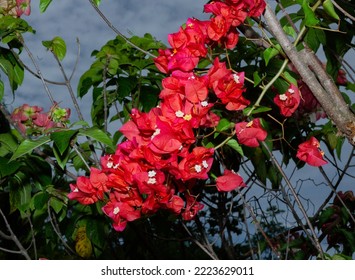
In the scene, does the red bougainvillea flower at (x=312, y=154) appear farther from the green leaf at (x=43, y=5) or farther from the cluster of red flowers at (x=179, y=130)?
the green leaf at (x=43, y=5)

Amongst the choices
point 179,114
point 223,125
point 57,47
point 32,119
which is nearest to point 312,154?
point 223,125

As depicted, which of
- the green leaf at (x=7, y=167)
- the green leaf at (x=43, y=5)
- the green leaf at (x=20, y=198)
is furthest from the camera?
the green leaf at (x=20, y=198)

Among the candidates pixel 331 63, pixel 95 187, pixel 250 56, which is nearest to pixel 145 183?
pixel 95 187

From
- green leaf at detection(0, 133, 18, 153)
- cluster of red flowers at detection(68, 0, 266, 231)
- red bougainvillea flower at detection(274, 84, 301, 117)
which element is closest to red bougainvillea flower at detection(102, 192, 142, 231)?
cluster of red flowers at detection(68, 0, 266, 231)

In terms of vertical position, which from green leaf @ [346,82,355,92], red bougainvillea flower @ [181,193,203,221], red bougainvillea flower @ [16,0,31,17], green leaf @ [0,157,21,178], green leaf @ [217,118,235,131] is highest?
red bougainvillea flower @ [16,0,31,17]

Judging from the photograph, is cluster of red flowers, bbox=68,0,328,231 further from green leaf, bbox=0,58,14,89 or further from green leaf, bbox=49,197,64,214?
green leaf, bbox=0,58,14,89

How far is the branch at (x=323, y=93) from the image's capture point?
3.96 feet

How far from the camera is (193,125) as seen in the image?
119cm

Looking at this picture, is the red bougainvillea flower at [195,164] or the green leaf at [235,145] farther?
the green leaf at [235,145]

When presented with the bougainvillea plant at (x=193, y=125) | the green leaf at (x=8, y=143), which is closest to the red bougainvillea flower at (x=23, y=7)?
the bougainvillea plant at (x=193, y=125)

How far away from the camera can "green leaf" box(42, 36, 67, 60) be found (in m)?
2.09

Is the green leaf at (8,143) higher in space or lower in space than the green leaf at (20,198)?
higher

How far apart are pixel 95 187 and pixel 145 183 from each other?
0.73ft

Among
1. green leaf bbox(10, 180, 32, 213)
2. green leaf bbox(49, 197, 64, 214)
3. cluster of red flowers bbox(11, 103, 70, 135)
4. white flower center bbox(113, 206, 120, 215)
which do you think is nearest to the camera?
white flower center bbox(113, 206, 120, 215)
